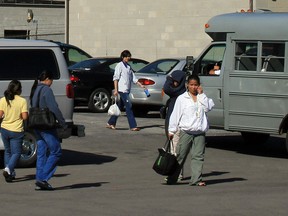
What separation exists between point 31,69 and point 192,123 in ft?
10.9

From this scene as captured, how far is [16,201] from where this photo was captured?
→ 36.7 ft

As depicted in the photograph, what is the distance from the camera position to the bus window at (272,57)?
629 inches

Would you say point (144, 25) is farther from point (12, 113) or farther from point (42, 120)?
point (42, 120)

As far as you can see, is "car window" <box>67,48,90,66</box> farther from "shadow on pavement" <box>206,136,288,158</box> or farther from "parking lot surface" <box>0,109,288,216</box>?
"shadow on pavement" <box>206,136,288,158</box>

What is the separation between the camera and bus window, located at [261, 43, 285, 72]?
629 inches

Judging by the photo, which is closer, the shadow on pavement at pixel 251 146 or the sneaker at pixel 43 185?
the sneaker at pixel 43 185

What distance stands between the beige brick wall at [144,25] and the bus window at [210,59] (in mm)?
14621

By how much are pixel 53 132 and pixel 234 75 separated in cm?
538

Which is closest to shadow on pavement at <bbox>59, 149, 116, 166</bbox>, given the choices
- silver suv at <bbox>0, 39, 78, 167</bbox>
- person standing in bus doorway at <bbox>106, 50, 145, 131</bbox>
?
silver suv at <bbox>0, 39, 78, 167</bbox>

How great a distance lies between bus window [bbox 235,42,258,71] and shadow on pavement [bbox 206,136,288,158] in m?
1.72

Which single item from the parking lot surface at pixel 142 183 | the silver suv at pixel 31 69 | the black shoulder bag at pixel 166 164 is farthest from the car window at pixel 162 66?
the black shoulder bag at pixel 166 164

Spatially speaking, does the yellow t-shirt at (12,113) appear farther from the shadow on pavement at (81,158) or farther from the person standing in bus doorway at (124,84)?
the person standing in bus doorway at (124,84)

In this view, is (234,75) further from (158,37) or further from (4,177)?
(158,37)

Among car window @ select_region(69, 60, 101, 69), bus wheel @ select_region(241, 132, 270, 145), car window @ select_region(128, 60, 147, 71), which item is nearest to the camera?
bus wheel @ select_region(241, 132, 270, 145)
